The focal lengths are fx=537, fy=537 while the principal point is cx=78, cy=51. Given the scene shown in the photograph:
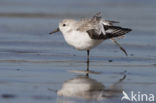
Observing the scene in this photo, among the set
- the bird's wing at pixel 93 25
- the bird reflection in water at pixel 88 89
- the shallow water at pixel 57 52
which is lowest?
the bird reflection in water at pixel 88 89

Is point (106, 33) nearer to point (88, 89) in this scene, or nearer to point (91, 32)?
point (91, 32)

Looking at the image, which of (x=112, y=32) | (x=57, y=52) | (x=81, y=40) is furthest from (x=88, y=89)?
(x=57, y=52)

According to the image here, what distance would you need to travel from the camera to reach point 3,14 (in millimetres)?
14102

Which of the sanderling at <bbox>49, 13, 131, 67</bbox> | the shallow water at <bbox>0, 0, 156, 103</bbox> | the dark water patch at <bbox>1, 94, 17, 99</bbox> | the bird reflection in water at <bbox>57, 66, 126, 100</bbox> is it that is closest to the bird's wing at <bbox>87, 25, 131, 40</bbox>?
the sanderling at <bbox>49, 13, 131, 67</bbox>

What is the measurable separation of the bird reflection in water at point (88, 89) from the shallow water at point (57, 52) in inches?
3.9

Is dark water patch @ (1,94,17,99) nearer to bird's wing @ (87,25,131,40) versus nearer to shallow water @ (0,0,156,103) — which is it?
shallow water @ (0,0,156,103)

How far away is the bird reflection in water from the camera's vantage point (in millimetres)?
7215

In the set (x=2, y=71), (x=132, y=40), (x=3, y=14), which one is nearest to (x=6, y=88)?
(x=2, y=71)

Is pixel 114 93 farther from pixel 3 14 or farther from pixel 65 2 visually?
pixel 65 2

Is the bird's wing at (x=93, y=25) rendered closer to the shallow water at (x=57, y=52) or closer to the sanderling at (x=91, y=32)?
the sanderling at (x=91, y=32)

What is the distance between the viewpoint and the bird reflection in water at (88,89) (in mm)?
7215

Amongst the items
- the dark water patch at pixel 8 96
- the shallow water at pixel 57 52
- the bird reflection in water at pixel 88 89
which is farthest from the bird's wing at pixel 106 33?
the dark water patch at pixel 8 96

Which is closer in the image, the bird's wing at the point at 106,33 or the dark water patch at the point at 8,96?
the dark water patch at the point at 8,96

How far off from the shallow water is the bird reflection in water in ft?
0.33
